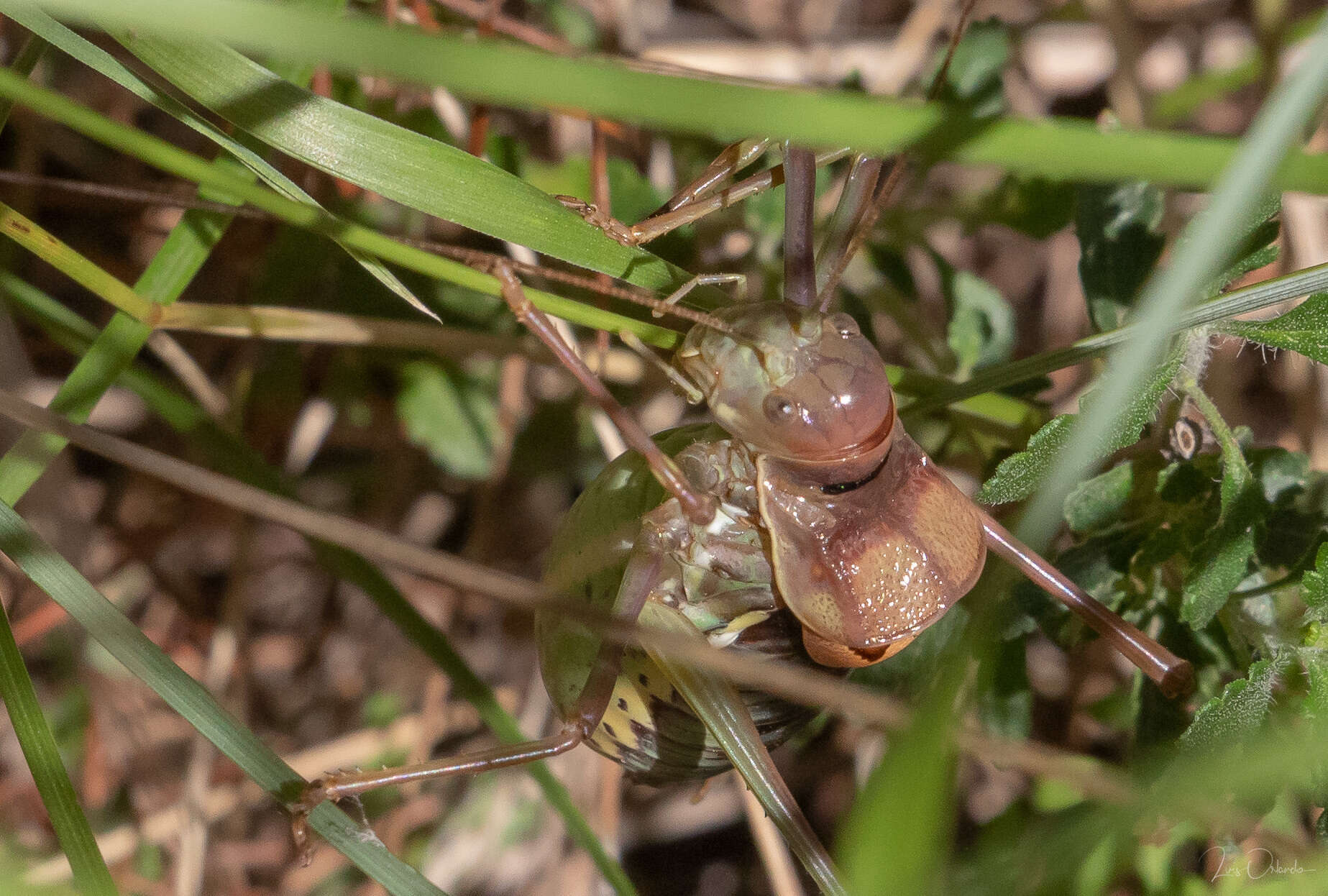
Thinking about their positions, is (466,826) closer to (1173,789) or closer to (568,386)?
(568,386)

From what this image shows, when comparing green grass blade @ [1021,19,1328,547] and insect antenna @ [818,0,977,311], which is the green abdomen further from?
green grass blade @ [1021,19,1328,547]

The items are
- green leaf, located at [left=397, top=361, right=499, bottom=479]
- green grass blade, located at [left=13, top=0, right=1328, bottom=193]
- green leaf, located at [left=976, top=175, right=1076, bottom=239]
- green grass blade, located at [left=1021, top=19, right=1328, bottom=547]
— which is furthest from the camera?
green leaf, located at [left=397, top=361, right=499, bottom=479]

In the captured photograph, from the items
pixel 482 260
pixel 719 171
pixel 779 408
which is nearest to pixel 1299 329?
pixel 779 408

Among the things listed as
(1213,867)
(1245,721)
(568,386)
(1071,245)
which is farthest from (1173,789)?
(1071,245)

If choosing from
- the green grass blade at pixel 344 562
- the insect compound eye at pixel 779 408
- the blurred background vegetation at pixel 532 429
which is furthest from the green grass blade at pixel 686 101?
the green grass blade at pixel 344 562

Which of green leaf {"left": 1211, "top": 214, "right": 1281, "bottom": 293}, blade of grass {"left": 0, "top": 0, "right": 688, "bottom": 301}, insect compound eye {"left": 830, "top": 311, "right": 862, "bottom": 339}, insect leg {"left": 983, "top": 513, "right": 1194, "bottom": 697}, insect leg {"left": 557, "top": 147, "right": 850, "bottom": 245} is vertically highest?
blade of grass {"left": 0, "top": 0, "right": 688, "bottom": 301}

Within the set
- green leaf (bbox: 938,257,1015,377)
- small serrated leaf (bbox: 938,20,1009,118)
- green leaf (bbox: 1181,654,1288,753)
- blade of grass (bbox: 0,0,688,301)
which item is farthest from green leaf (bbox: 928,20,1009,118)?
green leaf (bbox: 1181,654,1288,753)
